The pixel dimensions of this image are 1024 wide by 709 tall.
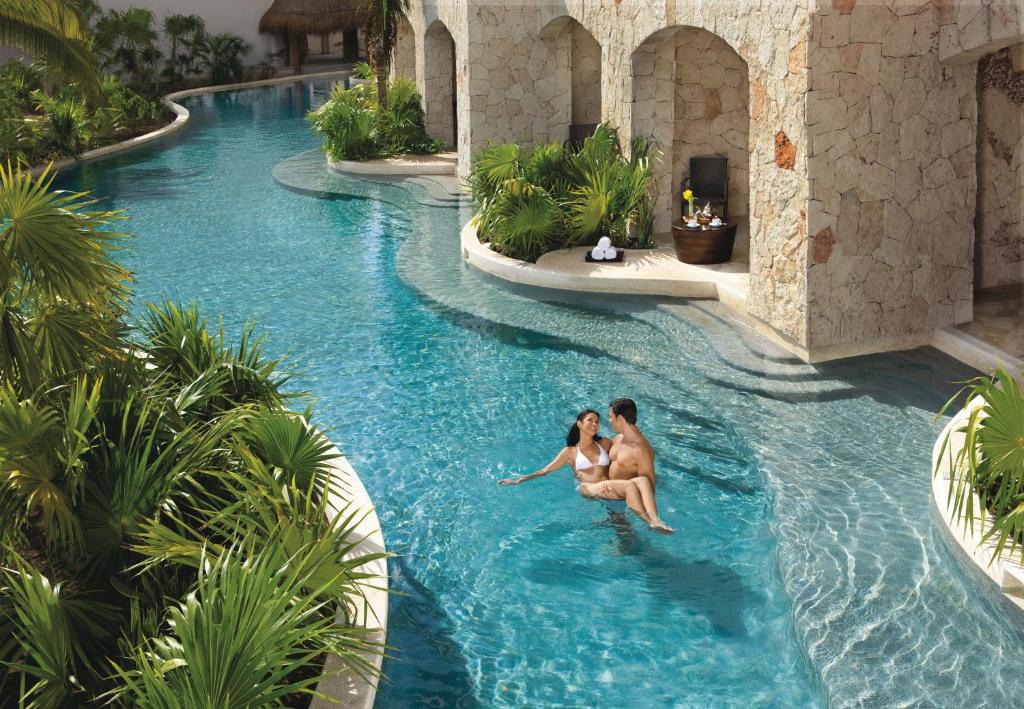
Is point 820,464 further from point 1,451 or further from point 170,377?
point 1,451

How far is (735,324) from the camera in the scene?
39.7 feet

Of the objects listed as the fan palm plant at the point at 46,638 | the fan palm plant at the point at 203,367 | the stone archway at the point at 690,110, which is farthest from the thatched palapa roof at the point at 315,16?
the fan palm plant at the point at 46,638

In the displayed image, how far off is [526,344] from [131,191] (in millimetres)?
13496

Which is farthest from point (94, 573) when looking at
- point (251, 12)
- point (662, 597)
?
point (251, 12)

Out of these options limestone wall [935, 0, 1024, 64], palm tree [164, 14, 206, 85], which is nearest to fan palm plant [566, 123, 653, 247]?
limestone wall [935, 0, 1024, 64]

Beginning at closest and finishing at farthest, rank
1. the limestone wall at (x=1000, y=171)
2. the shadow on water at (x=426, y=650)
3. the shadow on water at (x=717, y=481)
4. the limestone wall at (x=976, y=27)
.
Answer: the shadow on water at (x=426, y=650) → the shadow on water at (x=717, y=481) → the limestone wall at (x=976, y=27) → the limestone wall at (x=1000, y=171)

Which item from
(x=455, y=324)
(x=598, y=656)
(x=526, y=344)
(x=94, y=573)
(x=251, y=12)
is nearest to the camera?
(x=94, y=573)

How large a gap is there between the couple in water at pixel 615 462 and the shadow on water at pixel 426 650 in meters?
1.49

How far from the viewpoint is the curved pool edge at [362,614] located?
539 cm

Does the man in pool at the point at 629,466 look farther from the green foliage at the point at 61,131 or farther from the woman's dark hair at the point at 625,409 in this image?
the green foliage at the point at 61,131

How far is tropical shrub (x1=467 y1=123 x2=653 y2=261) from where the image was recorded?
14.9 metres

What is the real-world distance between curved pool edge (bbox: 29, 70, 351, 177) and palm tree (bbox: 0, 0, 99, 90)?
1.66 metres

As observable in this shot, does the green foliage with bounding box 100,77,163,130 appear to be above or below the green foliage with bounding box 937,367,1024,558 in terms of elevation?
above

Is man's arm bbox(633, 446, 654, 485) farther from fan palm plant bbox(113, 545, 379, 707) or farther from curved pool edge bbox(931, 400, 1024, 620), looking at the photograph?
fan palm plant bbox(113, 545, 379, 707)
